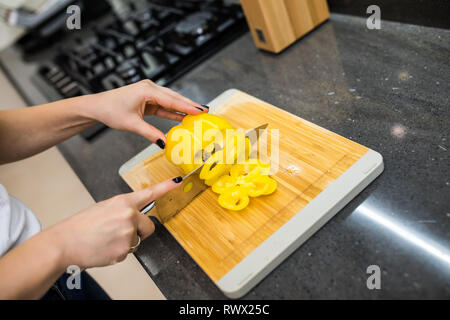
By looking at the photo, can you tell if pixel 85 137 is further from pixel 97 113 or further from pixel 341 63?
pixel 341 63

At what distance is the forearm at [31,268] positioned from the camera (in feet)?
2.09

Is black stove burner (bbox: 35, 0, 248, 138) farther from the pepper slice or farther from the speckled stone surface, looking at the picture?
the pepper slice

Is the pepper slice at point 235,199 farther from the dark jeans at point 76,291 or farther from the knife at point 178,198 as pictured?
the dark jeans at point 76,291

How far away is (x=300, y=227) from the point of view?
757 millimetres

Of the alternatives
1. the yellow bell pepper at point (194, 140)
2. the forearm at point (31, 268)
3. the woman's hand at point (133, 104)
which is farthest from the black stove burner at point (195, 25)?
the forearm at point (31, 268)

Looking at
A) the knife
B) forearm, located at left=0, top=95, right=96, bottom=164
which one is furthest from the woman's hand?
the knife

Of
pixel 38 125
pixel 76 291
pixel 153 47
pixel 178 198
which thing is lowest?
pixel 76 291

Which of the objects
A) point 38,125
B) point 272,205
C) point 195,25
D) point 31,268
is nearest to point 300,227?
point 272,205

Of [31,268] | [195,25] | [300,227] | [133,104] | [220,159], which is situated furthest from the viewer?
[195,25]

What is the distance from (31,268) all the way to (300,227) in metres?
0.51

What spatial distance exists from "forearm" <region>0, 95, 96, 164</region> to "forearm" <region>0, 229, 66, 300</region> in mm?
427

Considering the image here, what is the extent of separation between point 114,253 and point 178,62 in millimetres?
993

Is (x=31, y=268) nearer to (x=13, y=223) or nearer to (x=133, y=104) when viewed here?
(x=13, y=223)
